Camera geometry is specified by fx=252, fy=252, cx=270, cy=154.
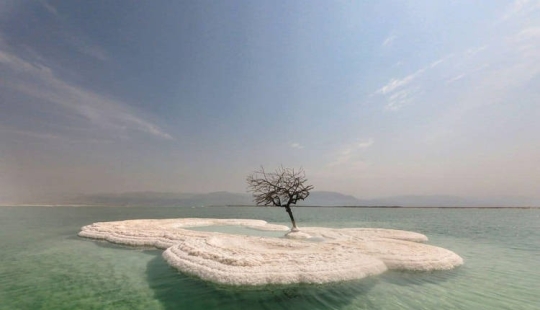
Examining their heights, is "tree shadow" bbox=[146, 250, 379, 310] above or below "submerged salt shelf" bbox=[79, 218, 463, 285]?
below

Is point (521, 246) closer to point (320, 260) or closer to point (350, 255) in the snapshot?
point (350, 255)

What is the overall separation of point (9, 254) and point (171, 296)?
22076 mm

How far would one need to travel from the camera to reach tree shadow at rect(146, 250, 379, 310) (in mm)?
12016

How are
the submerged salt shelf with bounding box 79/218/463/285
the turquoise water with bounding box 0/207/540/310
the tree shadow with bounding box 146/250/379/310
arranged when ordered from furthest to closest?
the submerged salt shelf with bounding box 79/218/463/285 < the turquoise water with bounding box 0/207/540/310 < the tree shadow with bounding box 146/250/379/310

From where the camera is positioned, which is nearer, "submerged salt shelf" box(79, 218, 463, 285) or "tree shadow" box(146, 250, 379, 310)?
"tree shadow" box(146, 250, 379, 310)

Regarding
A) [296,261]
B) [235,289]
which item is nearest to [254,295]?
[235,289]

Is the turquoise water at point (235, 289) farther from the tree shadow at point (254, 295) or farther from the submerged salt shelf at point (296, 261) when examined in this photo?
the submerged salt shelf at point (296, 261)

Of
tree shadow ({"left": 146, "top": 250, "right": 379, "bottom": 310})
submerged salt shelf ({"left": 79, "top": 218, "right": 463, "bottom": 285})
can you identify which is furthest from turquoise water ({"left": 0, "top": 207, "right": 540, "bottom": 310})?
submerged salt shelf ({"left": 79, "top": 218, "right": 463, "bottom": 285})

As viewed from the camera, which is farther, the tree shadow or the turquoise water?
the turquoise water

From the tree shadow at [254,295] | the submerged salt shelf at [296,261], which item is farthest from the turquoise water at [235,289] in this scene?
the submerged salt shelf at [296,261]

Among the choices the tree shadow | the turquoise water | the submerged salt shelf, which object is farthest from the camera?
the submerged salt shelf

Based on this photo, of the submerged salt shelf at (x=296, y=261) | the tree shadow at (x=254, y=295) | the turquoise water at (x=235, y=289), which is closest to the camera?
the tree shadow at (x=254, y=295)

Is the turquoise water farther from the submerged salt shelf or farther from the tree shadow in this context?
the submerged salt shelf

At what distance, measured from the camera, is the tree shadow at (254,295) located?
12016 mm
